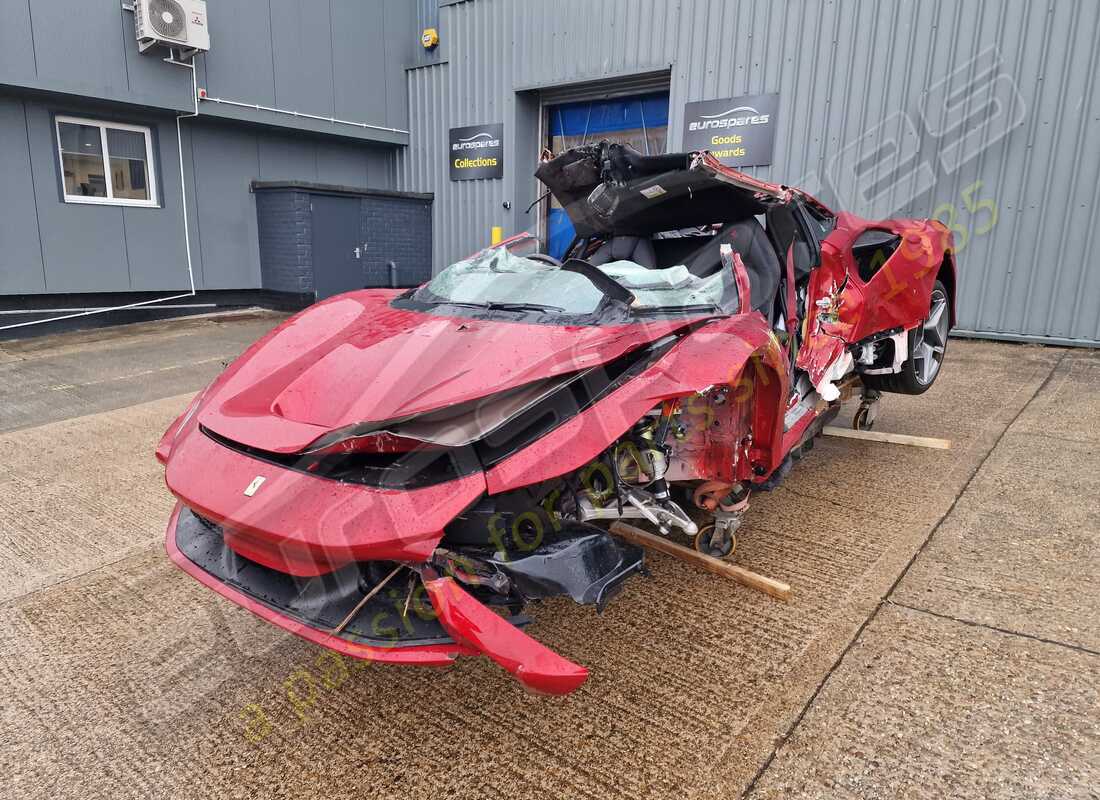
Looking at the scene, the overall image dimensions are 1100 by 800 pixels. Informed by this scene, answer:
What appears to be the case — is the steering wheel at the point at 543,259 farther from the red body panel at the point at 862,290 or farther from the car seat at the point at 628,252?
the red body panel at the point at 862,290

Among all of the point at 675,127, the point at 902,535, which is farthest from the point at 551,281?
the point at 675,127

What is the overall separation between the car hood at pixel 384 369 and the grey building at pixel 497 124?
637 cm

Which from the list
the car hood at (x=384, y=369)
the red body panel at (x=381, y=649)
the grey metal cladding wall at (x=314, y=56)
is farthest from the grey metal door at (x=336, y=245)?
the red body panel at (x=381, y=649)

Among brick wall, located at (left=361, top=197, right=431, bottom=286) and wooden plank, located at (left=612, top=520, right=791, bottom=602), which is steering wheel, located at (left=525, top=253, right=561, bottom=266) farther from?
brick wall, located at (left=361, top=197, right=431, bottom=286)

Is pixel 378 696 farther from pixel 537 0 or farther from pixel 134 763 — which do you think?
pixel 537 0

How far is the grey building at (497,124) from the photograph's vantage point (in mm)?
6566

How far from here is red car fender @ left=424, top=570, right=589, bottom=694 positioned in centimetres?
150

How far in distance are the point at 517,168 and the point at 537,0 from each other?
2.22 m

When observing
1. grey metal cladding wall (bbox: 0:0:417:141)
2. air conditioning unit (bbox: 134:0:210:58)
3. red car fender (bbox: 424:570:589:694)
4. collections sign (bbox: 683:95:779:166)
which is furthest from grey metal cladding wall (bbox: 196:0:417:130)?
red car fender (bbox: 424:570:589:694)

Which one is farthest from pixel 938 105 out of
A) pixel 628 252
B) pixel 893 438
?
pixel 628 252

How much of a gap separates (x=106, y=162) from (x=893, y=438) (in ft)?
30.9

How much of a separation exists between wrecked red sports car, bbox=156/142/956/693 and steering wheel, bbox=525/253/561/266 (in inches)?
0.7

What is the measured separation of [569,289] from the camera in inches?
95.6

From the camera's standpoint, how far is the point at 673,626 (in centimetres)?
231
